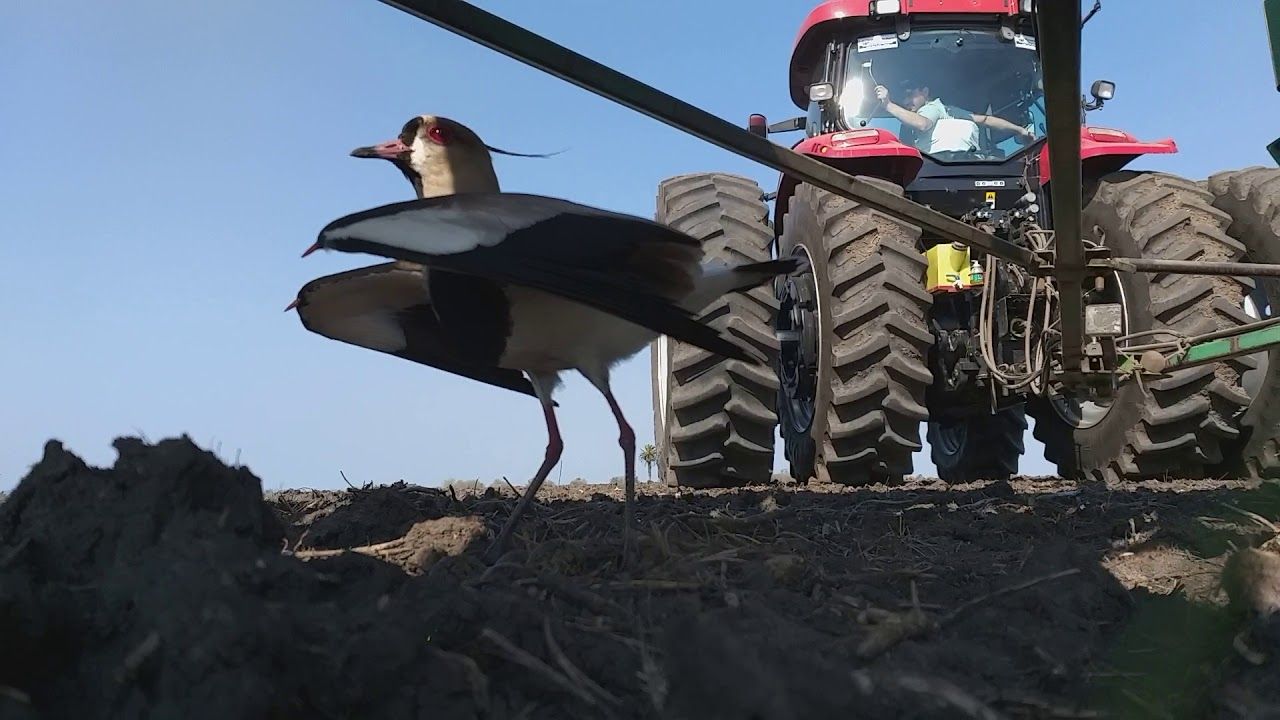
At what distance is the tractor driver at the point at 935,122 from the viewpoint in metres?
5.72

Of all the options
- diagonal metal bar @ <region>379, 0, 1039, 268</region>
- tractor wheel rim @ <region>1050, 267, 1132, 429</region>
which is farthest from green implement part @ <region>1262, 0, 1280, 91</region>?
tractor wheel rim @ <region>1050, 267, 1132, 429</region>

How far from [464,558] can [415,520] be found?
743 millimetres

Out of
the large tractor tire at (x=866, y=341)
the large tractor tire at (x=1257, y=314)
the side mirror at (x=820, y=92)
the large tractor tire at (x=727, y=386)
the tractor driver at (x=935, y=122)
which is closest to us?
the large tractor tire at (x=866, y=341)

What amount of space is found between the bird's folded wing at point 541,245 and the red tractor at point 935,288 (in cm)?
256

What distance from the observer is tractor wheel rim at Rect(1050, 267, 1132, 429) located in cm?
512

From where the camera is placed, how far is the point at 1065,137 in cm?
255

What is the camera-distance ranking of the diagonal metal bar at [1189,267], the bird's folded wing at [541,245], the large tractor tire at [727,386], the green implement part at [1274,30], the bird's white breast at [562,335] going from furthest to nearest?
the large tractor tire at [727,386]
the diagonal metal bar at [1189,267]
the green implement part at [1274,30]
the bird's white breast at [562,335]
the bird's folded wing at [541,245]

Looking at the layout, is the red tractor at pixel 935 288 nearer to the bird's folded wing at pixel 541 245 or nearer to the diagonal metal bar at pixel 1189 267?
the diagonal metal bar at pixel 1189 267

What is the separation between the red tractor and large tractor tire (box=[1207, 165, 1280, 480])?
0.02 metres

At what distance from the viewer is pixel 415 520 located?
2.82 metres

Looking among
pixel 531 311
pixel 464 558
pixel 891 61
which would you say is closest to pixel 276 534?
pixel 464 558

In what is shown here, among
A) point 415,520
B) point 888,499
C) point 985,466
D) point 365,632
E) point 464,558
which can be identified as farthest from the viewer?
point 985,466

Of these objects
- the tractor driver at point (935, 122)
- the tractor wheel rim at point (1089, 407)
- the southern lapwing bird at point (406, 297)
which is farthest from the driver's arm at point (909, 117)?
the southern lapwing bird at point (406, 297)

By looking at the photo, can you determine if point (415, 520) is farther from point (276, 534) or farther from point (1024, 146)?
point (1024, 146)
